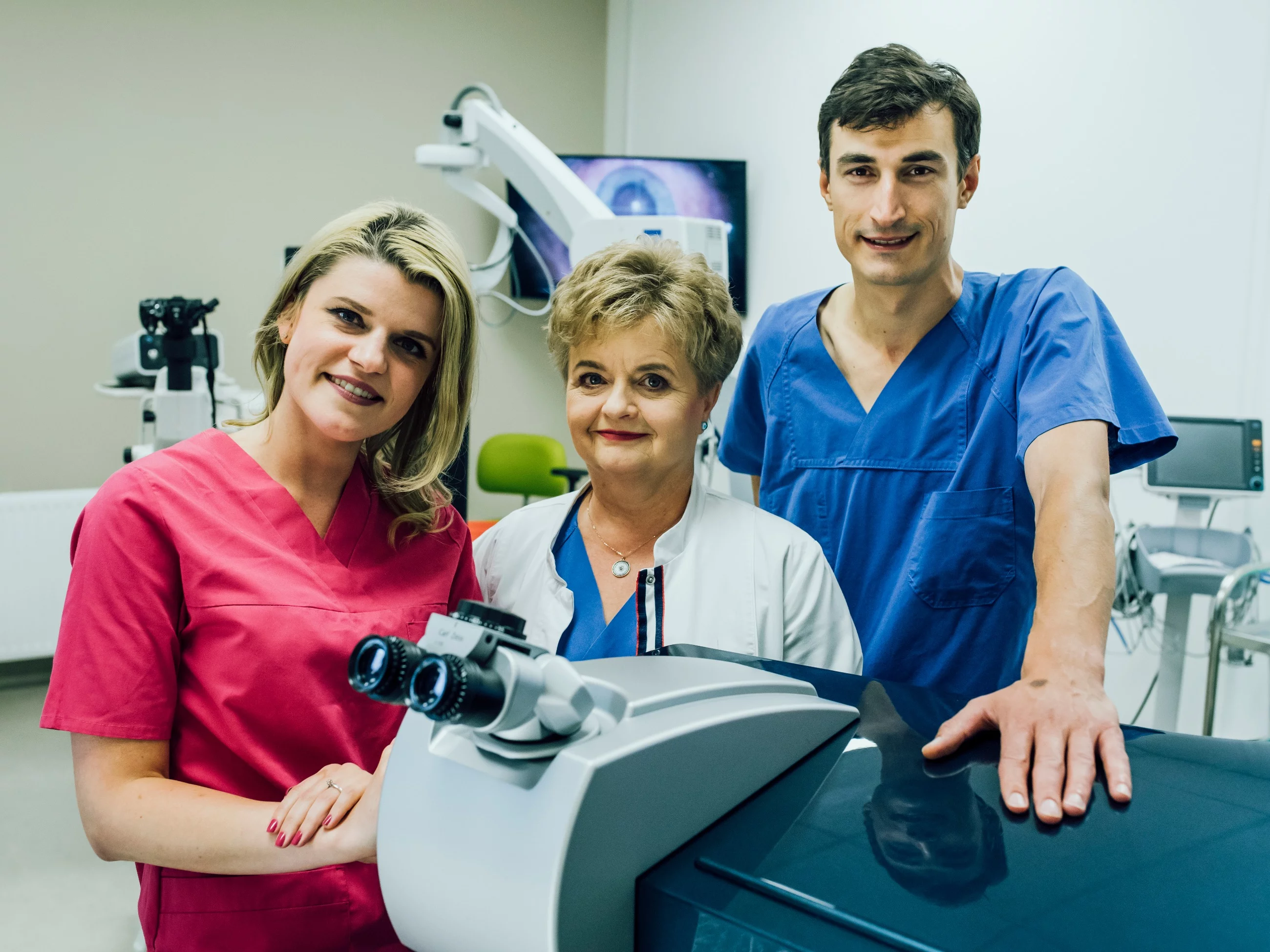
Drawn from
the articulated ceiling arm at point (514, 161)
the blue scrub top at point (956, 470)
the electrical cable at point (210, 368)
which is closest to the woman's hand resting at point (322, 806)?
the blue scrub top at point (956, 470)

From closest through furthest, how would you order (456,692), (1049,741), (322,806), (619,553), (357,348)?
(456,692)
(1049,741)
(322,806)
(357,348)
(619,553)

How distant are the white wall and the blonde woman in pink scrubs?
2686 mm

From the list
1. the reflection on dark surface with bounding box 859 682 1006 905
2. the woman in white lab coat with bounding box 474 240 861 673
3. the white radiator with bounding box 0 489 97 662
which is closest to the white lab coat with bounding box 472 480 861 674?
the woman in white lab coat with bounding box 474 240 861 673

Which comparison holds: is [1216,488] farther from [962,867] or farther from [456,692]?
[456,692]

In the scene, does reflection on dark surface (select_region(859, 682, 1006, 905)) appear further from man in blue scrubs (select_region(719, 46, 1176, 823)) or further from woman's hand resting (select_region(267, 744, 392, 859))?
man in blue scrubs (select_region(719, 46, 1176, 823))

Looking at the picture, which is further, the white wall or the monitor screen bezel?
the white wall

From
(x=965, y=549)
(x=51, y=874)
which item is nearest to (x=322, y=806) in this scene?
(x=965, y=549)

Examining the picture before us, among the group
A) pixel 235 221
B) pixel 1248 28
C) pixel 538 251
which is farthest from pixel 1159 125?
pixel 235 221

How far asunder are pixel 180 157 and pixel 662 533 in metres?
3.73

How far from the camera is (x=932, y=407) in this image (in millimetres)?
1380

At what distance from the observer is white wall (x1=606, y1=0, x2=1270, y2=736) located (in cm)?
294

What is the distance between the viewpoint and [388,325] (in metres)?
1.10

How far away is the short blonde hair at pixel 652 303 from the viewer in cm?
114

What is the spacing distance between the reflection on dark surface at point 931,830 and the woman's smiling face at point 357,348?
650 mm
